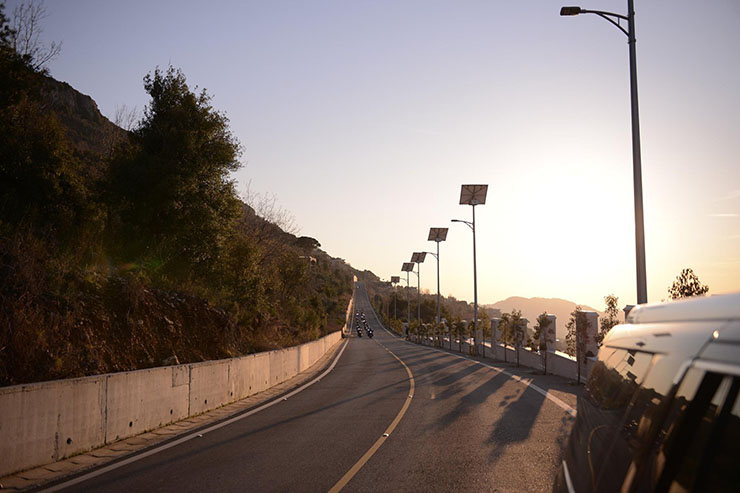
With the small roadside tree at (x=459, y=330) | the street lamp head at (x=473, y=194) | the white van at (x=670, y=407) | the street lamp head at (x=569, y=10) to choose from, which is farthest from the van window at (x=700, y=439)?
the street lamp head at (x=473, y=194)

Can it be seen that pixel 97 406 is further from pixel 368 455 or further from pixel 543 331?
pixel 543 331

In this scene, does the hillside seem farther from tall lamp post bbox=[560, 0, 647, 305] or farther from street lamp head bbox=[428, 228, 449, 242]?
street lamp head bbox=[428, 228, 449, 242]

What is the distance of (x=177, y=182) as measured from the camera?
71.6 ft

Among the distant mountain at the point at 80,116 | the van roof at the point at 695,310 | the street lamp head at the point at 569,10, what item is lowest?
the van roof at the point at 695,310

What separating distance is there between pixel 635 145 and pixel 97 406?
14.9 m

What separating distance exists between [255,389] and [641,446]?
1746 centimetres

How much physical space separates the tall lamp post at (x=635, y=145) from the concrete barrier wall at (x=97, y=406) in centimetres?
1140

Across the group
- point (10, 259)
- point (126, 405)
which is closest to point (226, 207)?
point (10, 259)

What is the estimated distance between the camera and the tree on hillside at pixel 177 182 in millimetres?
21719

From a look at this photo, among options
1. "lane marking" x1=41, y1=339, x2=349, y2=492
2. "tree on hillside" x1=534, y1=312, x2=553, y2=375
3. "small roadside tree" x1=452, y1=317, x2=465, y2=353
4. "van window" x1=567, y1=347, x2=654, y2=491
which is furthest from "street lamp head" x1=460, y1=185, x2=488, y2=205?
"van window" x1=567, y1=347, x2=654, y2=491

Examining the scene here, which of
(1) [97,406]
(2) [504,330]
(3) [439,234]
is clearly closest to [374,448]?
(1) [97,406]

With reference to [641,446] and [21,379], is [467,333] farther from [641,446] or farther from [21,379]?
[641,446]

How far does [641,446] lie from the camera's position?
2367 mm

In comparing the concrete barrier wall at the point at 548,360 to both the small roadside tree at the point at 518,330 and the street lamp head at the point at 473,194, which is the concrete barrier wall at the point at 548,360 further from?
the street lamp head at the point at 473,194
